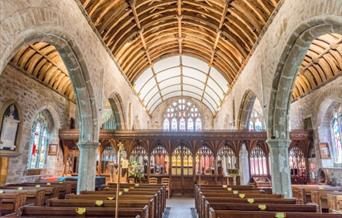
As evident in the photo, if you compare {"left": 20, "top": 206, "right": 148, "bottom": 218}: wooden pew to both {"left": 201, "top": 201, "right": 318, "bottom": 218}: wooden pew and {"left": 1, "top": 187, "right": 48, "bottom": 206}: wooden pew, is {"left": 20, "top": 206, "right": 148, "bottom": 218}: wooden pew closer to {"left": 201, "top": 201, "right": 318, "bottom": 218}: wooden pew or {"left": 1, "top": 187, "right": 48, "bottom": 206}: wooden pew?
{"left": 201, "top": 201, "right": 318, "bottom": 218}: wooden pew

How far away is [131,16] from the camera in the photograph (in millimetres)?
8672

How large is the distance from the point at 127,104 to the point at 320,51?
8.32 metres

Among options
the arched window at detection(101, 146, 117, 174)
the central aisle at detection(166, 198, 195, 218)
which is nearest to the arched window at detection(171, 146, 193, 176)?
the central aisle at detection(166, 198, 195, 218)

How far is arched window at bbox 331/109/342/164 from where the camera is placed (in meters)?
9.03

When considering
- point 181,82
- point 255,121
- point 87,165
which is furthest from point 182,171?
point 181,82

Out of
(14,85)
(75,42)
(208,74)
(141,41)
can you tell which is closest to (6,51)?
(75,42)

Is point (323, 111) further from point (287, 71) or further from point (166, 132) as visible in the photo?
point (166, 132)

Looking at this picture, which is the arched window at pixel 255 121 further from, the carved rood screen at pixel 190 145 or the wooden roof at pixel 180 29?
the carved rood screen at pixel 190 145

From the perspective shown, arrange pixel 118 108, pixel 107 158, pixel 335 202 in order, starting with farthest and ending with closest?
pixel 118 108, pixel 107 158, pixel 335 202

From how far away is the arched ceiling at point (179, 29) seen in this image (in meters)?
7.67

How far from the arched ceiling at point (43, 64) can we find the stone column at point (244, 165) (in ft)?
25.8

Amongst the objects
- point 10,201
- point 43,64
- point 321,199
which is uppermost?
point 43,64

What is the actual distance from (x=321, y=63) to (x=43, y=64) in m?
9.62

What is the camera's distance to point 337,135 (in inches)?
362
